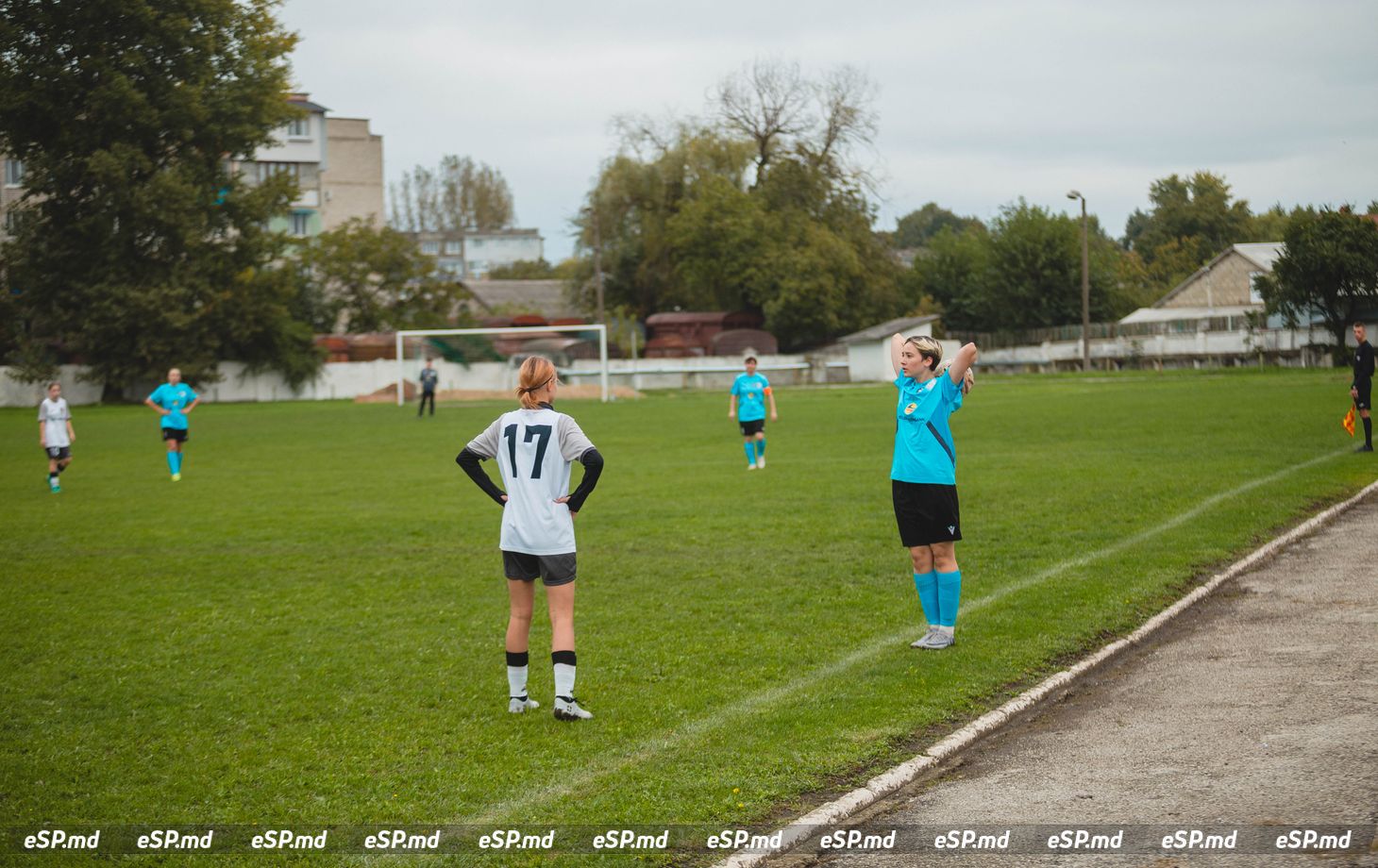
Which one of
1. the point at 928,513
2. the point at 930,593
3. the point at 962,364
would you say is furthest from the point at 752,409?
the point at 962,364

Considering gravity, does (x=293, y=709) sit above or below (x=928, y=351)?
below

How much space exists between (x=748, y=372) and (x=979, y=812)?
16.2 m

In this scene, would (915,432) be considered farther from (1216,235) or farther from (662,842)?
(1216,235)

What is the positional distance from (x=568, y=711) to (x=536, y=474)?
1.29 metres

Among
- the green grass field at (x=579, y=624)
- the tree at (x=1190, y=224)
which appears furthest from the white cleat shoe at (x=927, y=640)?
the tree at (x=1190, y=224)

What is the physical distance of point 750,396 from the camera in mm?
20359

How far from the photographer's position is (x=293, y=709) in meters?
6.91

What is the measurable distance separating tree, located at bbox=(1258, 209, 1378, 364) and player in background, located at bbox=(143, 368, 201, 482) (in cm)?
2516

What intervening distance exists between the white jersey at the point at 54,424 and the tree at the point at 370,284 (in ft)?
165

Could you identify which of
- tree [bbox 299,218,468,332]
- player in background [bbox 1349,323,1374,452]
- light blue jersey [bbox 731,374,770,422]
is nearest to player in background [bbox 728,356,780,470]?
light blue jersey [bbox 731,374,770,422]

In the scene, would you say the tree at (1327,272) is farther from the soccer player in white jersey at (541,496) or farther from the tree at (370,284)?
the tree at (370,284)

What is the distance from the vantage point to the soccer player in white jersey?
6.52 meters

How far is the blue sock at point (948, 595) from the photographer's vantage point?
25.4 feet

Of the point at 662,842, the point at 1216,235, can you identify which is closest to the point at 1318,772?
the point at 662,842
